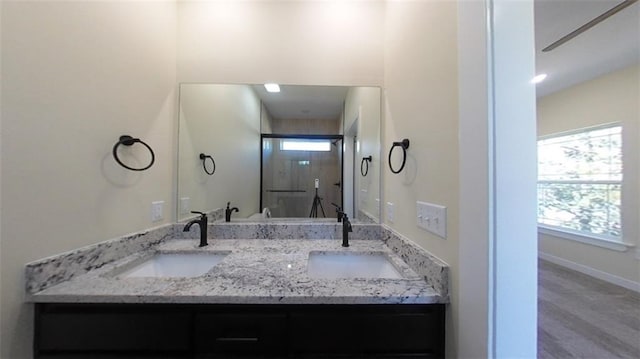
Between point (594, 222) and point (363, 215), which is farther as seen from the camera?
point (594, 222)

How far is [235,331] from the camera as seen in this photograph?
85 centimetres

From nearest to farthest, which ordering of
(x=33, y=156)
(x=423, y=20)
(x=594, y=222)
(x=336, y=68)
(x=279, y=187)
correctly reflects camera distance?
(x=33, y=156), (x=423, y=20), (x=336, y=68), (x=279, y=187), (x=594, y=222)

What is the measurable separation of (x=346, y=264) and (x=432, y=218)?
2.05 ft

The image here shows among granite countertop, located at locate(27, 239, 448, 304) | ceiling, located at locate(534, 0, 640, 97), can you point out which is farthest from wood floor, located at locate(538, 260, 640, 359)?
ceiling, located at locate(534, 0, 640, 97)

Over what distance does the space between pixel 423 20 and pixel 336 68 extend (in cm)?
66

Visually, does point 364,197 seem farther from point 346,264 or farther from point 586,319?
point 586,319

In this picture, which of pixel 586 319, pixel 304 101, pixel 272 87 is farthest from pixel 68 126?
pixel 586 319

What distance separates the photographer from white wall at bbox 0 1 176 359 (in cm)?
78

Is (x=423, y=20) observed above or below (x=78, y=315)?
above

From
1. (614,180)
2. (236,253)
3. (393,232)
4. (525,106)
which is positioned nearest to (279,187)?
(236,253)

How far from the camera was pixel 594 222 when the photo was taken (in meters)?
3.42

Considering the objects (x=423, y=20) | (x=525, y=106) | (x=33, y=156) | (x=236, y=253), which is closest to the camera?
(x=525, y=106)

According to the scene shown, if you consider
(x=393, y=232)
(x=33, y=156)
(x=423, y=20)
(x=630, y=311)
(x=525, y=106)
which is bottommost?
(x=630, y=311)

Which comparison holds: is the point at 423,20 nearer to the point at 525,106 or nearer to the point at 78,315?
the point at 525,106
